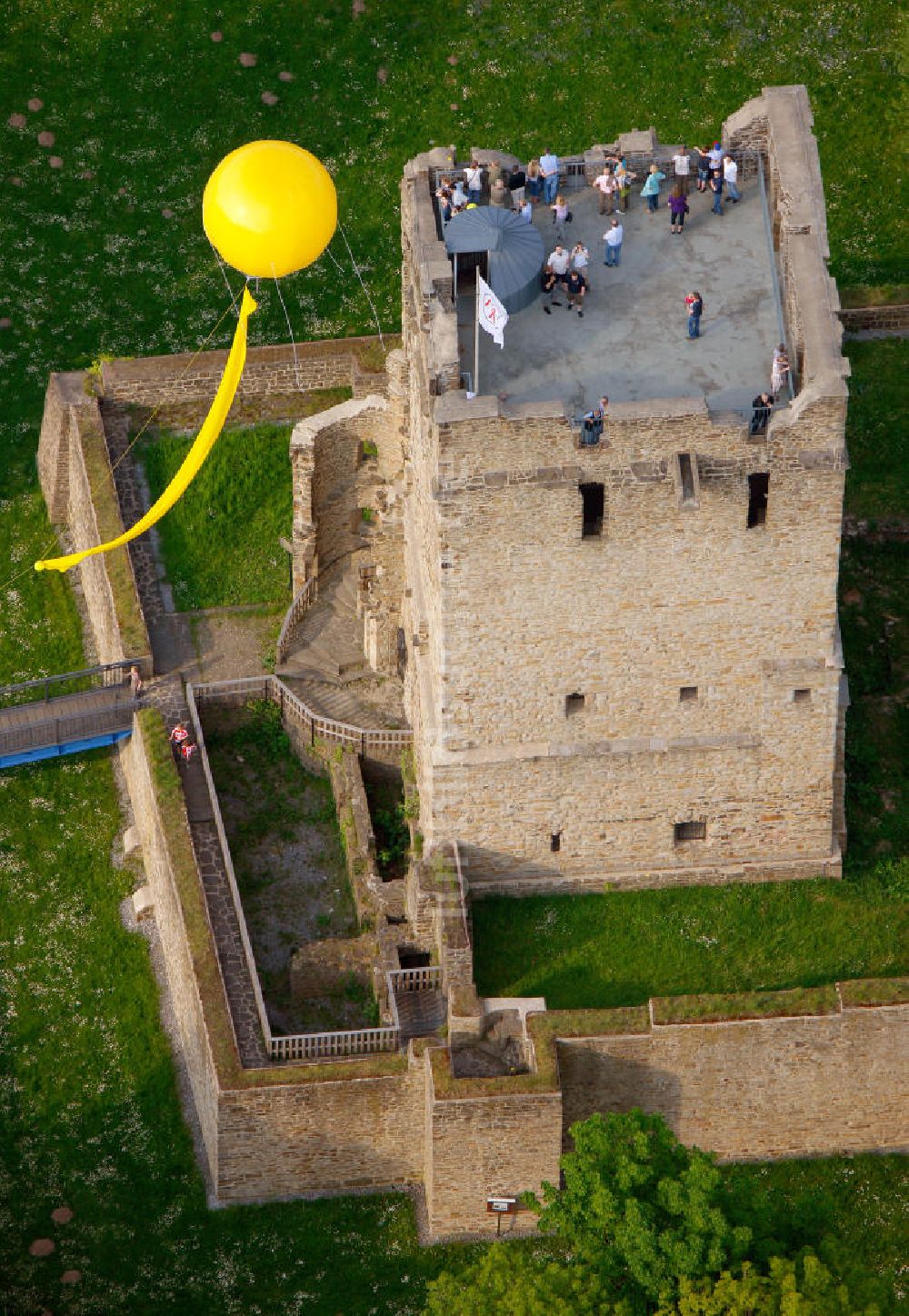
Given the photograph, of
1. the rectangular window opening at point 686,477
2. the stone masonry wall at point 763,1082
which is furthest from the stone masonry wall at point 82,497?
the rectangular window opening at point 686,477

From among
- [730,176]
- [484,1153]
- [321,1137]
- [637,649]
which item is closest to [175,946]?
[321,1137]

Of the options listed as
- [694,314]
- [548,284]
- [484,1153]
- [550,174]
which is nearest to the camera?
[484,1153]

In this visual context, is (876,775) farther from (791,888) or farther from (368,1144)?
(368,1144)

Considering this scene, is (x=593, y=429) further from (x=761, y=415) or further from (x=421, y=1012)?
(x=421, y=1012)

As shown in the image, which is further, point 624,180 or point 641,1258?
point 624,180

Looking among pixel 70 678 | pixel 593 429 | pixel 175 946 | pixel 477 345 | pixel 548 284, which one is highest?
pixel 548 284

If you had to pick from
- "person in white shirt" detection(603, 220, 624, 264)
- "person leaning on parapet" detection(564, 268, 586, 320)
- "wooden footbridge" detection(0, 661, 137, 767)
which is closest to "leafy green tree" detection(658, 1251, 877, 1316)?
"person leaning on parapet" detection(564, 268, 586, 320)

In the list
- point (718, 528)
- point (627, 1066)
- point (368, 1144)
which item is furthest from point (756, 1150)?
point (718, 528)
